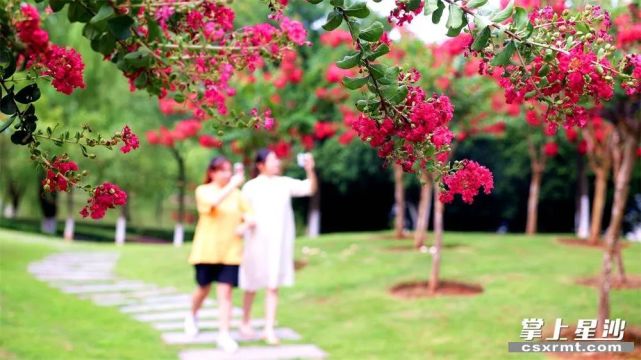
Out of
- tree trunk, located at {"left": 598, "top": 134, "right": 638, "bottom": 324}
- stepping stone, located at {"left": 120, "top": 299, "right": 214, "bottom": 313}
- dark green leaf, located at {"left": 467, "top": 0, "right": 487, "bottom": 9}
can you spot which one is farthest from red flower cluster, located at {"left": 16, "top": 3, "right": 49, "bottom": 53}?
stepping stone, located at {"left": 120, "top": 299, "right": 214, "bottom": 313}

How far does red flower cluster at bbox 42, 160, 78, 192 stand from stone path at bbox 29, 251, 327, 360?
3831 mm

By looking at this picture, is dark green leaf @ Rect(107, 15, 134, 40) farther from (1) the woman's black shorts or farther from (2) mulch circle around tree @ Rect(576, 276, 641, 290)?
(2) mulch circle around tree @ Rect(576, 276, 641, 290)

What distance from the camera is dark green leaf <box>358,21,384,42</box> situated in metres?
2.56

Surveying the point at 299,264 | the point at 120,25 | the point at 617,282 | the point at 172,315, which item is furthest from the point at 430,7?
the point at 299,264

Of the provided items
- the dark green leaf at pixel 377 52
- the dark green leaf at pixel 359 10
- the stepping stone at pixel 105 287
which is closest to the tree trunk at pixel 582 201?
the stepping stone at pixel 105 287

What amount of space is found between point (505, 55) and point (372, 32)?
499 mm

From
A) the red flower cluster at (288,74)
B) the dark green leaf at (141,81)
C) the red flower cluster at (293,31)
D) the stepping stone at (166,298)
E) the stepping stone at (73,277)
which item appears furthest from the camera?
the red flower cluster at (288,74)

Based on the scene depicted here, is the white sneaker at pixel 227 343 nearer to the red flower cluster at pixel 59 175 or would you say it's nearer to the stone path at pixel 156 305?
the stone path at pixel 156 305

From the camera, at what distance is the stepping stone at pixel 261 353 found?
246 inches

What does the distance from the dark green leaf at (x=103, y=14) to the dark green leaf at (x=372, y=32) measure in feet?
3.01

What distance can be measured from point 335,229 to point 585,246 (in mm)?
12920

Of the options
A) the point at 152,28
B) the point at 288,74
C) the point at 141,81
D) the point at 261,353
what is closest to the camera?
the point at 152,28

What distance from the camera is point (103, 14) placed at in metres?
2.05

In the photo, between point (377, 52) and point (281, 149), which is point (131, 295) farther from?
point (377, 52)
